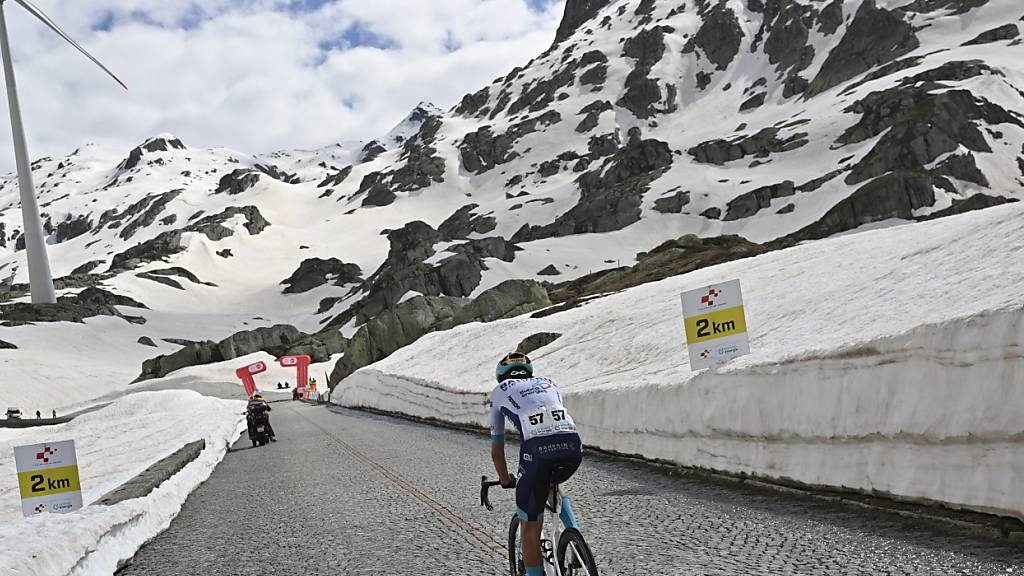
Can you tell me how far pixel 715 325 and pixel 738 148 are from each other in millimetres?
166834

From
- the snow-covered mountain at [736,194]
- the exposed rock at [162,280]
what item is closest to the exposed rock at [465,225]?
the snow-covered mountain at [736,194]

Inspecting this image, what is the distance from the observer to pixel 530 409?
5879 mm

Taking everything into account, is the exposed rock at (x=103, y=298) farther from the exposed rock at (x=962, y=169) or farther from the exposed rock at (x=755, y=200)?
the exposed rock at (x=962, y=169)

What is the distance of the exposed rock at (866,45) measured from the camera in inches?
6978

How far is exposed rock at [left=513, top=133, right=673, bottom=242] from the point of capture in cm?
15412

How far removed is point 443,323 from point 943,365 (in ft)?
172

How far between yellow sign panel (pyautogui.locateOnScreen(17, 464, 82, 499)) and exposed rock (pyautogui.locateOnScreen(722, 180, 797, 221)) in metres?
137

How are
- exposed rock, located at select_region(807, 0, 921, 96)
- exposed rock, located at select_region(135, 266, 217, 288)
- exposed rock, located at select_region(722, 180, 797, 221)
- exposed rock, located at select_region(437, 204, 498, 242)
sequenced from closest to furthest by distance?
exposed rock, located at select_region(722, 180, 797, 221) < exposed rock, located at select_region(135, 266, 217, 288) < exposed rock, located at select_region(807, 0, 921, 96) < exposed rock, located at select_region(437, 204, 498, 242)

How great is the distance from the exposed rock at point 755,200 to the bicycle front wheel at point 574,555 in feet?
458

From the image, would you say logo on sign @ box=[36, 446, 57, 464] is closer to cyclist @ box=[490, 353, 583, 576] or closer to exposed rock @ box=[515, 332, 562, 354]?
cyclist @ box=[490, 353, 583, 576]

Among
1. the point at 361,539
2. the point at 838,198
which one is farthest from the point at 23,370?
the point at 838,198

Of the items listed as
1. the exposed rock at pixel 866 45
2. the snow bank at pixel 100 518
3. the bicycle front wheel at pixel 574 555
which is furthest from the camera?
the exposed rock at pixel 866 45

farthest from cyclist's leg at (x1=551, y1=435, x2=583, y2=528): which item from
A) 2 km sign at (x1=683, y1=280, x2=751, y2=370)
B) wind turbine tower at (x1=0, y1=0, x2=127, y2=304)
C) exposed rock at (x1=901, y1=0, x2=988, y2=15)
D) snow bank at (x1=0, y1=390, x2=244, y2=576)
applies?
exposed rock at (x1=901, y1=0, x2=988, y2=15)

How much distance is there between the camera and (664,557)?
7.36 meters
